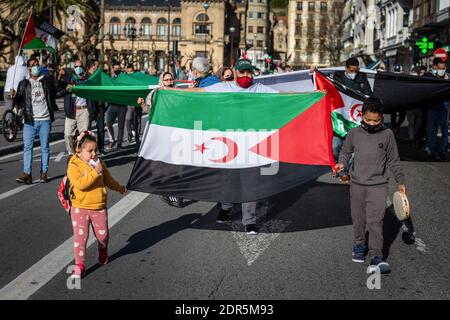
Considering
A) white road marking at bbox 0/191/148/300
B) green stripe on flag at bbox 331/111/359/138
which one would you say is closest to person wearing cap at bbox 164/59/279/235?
white road marking at bbox 0/191/148/300

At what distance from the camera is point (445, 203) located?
1001cm

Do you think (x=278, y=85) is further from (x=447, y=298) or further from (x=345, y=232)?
(x=447, y=298)

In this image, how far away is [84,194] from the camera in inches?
239

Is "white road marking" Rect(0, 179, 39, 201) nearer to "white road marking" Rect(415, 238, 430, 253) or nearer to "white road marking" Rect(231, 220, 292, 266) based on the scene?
"white road marking" Rect(231, 220, 292, 266)

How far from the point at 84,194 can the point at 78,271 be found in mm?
664

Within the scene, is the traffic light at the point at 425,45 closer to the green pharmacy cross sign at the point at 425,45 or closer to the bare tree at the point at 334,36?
the green pharmacy cross sign at the point at 425,45

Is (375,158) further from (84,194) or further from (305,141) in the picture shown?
(84,194)

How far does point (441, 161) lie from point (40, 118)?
855cm

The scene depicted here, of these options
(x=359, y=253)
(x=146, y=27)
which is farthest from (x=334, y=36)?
(x=359, y=253)

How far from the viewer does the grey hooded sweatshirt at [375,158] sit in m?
6.41

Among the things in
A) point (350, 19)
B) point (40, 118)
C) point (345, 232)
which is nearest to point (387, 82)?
point (345, 232)

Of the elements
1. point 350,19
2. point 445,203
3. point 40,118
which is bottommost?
point 445,203

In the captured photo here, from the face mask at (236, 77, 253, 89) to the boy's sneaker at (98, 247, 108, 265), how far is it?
266cm

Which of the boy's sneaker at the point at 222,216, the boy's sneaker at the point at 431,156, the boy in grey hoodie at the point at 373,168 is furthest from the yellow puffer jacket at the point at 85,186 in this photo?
the boy's sneaker at the point at 431,156
